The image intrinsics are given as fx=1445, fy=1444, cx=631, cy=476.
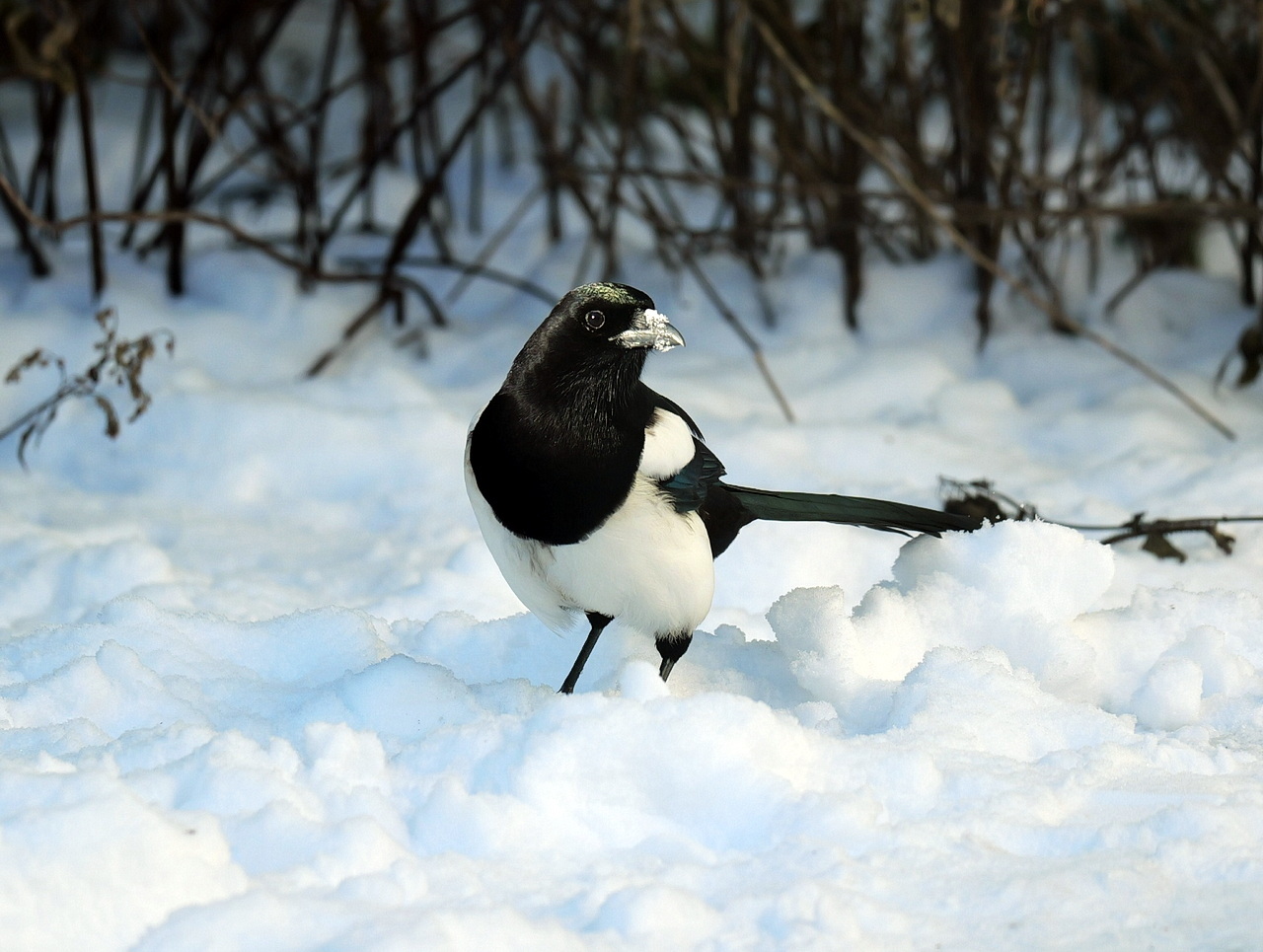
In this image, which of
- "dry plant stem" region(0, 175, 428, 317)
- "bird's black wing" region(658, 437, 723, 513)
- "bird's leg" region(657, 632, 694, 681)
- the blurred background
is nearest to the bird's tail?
"bird's black wing" region(658, 437, 723, 513)

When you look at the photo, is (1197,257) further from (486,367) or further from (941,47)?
(486,367)

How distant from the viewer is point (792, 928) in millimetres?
1415

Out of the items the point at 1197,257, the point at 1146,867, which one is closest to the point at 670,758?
A: the point at 1146,867

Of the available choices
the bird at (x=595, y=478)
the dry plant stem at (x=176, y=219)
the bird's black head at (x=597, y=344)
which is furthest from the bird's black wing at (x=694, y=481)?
the dry plant stem at (x=176, y=219)

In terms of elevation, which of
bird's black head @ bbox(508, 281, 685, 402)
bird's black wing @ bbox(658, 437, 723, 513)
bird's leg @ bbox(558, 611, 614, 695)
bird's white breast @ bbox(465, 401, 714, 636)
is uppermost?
bird's black head @ bbox(508, 281, 685, 402)

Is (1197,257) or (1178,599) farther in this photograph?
(1197,257)

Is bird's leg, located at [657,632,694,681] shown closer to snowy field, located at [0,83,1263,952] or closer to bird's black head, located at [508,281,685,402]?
snowy field, located at [0,83,1263,952]

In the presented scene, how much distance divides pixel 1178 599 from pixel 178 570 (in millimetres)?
1853

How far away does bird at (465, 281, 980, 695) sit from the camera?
196 cm

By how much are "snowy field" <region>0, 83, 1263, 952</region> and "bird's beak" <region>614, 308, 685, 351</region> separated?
436 millimetres

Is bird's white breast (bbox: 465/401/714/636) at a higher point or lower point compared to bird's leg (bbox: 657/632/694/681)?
higher

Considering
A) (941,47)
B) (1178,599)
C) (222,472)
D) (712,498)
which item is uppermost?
(941,47)

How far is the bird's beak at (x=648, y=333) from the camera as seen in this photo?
6.47ft

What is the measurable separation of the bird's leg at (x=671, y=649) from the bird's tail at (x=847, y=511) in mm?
248
